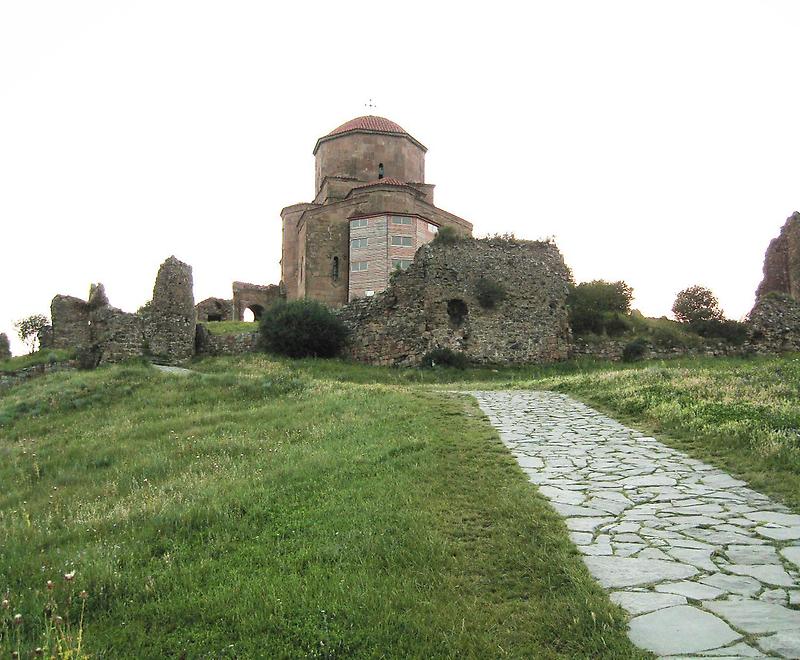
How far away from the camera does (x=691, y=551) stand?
15.5 feet

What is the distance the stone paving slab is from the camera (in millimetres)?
3535

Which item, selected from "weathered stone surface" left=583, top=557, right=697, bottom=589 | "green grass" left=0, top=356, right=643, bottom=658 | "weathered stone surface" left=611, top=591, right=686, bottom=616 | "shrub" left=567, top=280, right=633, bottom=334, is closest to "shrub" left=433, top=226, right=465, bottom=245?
"shrub" left=567, top=280, right=633, bottom=334

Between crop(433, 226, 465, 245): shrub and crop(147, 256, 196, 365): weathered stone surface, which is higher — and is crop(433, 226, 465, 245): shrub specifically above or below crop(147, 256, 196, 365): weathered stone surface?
above

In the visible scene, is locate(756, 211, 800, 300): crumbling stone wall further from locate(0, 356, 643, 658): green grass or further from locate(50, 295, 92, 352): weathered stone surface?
locate(50, 295, 92, 352): weathered stone surface

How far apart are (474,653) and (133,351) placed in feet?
63.3

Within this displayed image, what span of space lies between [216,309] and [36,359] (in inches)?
647

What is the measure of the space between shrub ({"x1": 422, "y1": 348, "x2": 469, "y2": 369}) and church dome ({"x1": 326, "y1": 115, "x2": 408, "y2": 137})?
19.5 metres

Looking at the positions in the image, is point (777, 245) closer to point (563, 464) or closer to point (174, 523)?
point (563, 464)

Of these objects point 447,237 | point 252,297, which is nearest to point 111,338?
point 447,237

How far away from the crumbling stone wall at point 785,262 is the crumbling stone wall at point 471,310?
889cm

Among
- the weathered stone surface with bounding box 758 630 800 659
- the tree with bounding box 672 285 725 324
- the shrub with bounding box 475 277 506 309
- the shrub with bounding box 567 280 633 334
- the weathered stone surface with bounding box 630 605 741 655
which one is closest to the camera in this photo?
the weathered stone surface with bounding box 758 630 800 659

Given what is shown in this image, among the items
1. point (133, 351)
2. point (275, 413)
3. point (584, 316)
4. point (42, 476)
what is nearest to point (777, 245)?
point (584, 316)

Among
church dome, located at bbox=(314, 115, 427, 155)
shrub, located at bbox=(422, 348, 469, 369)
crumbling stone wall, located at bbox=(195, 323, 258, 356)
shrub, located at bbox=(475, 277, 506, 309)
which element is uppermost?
church dome, located at bbox=(314, 115, 427, 155)

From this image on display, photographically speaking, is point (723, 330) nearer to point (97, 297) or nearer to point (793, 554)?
point (793, 554)
